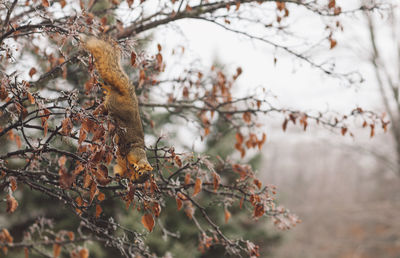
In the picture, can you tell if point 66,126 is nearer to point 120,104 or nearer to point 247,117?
point 120,104

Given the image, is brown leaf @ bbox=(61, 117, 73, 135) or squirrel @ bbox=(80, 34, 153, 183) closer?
brown leaf @ bbox=(61, 117, 73, 135)

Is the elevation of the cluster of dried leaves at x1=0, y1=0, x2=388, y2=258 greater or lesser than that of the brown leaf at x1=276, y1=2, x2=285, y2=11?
lesser

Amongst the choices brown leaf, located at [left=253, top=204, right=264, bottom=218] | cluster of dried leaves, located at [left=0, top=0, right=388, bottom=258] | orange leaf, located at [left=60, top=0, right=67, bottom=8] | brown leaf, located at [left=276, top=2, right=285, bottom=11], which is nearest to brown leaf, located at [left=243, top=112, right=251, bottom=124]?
cluster of dried leaves, located at [left=0, top=0, right=388, bottom=258]

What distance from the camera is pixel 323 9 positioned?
9.23 feet

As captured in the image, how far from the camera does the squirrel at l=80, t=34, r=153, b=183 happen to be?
5.71 ft

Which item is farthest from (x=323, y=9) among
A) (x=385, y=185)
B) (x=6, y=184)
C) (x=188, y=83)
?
(x=385, y=185)

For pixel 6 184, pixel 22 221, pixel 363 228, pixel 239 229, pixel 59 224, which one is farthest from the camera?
pixel 363 228

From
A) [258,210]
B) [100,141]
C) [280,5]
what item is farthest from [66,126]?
[280,5]

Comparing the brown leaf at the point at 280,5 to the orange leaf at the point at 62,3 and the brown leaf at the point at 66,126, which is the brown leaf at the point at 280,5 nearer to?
the orange leaf at the point at 62,3

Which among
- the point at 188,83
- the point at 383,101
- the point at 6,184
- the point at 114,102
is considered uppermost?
the point at 383,101

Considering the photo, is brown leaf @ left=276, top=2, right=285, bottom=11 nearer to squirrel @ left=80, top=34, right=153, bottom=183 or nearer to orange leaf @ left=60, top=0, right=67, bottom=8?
squirrel @ left=80, top=34, right=153, bottom=183

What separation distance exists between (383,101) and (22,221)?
9927mm

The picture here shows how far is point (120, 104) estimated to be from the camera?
177cm

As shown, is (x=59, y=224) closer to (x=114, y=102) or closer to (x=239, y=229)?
(x=239, y=229)
